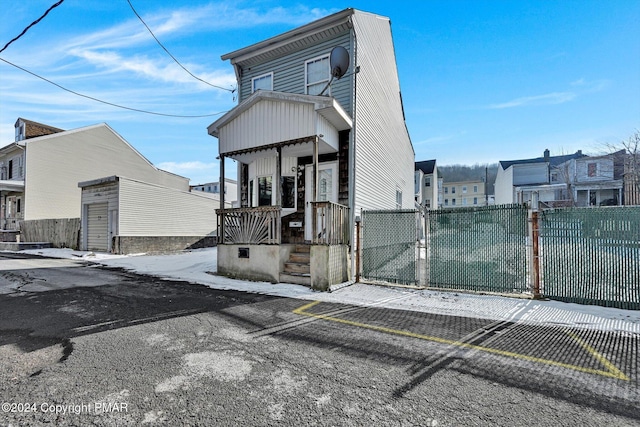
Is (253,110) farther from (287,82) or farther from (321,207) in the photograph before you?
(321,207)

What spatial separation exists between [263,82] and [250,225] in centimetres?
566

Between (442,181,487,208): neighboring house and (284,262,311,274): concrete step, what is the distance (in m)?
57.3

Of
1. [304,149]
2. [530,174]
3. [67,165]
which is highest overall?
[530,174]

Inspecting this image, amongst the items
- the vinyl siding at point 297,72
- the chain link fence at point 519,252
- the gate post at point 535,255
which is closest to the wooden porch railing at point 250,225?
the chain link fence at point 519,252

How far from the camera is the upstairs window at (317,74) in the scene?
9312 mm

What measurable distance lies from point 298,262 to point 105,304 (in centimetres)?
420

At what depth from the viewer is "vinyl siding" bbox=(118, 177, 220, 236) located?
14.9 m

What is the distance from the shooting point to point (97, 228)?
15.6 m

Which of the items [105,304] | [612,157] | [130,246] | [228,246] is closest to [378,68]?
[228,246]

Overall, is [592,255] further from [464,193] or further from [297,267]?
[464,193]

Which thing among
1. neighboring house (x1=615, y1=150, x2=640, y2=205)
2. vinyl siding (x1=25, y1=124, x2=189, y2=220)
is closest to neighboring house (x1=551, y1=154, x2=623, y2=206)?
neighboring house (x1=615, y1=150, x2=640, y2=205)

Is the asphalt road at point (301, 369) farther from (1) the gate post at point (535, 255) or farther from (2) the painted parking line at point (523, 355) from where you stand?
(1) the gate post at point (535, 255)

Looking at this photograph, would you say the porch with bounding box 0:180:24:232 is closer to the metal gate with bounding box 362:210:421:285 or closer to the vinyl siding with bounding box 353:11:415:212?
the vinyl siding with bounding box 353:11:415:212

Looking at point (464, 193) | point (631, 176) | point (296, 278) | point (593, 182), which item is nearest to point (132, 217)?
point (296, 278)
